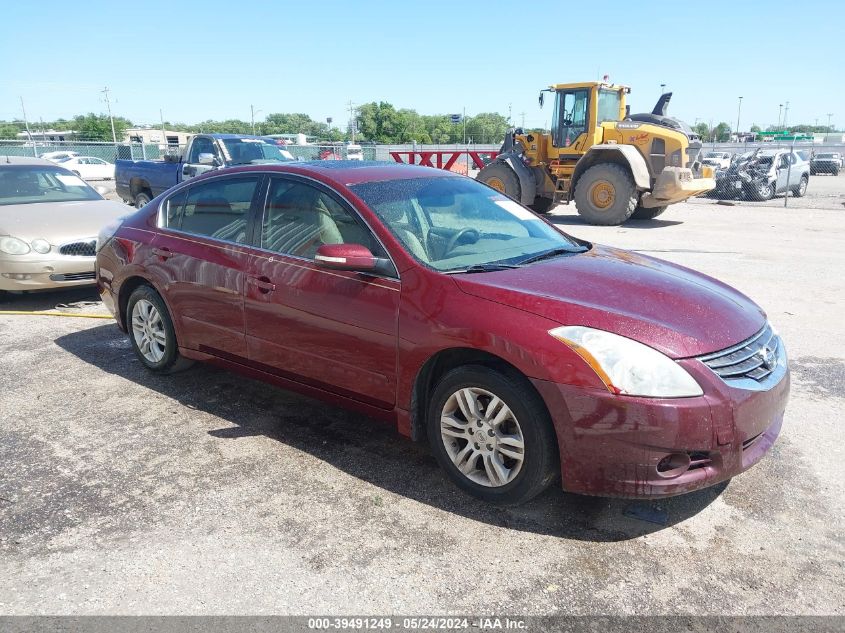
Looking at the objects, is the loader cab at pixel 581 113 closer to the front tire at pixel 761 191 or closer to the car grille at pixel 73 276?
the front tire at pixel 761 191

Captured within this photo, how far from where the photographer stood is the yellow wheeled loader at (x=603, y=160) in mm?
14508

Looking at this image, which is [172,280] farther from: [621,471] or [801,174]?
[801,174]

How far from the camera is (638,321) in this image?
3047 mm

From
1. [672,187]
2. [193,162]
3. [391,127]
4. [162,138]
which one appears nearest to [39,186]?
[193,162]

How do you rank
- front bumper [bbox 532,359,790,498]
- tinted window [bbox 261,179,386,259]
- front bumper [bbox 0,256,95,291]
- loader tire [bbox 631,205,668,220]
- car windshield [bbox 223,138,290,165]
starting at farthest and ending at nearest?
1. loader tire [bbox 631,205,668,220]
2. car windshield [bbox 223,138,290,165]
3. front bumper [bbox 0,256,95,291]
4. tinted window [bbox 261,179,386,259]
5. front bumper [bbox 532,359,790,498]

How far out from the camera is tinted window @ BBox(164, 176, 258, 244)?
4.45 meters

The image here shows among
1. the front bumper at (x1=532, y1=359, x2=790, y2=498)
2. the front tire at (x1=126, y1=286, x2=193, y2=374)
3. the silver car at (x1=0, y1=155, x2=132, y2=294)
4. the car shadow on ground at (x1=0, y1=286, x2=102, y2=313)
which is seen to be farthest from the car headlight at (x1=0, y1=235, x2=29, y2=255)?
the front bumper at (x1=532, y1=359, x2=790, y2=498)

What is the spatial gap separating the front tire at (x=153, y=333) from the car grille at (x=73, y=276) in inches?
96.8

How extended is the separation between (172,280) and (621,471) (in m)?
3.33

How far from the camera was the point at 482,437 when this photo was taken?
128 inches

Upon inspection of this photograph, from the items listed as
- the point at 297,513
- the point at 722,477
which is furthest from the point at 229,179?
the point at 722,477

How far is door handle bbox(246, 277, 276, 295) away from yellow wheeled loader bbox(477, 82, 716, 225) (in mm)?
11726

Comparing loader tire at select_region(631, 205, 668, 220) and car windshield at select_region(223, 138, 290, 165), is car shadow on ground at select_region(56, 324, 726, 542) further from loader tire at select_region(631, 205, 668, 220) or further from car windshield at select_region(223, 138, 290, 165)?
loader tire at select_region(631, 205, 668, 220)

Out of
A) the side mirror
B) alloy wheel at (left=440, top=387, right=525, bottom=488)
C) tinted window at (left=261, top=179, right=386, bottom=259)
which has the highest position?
tinted window at (left=261, top=179, right=386, bottom=259)
